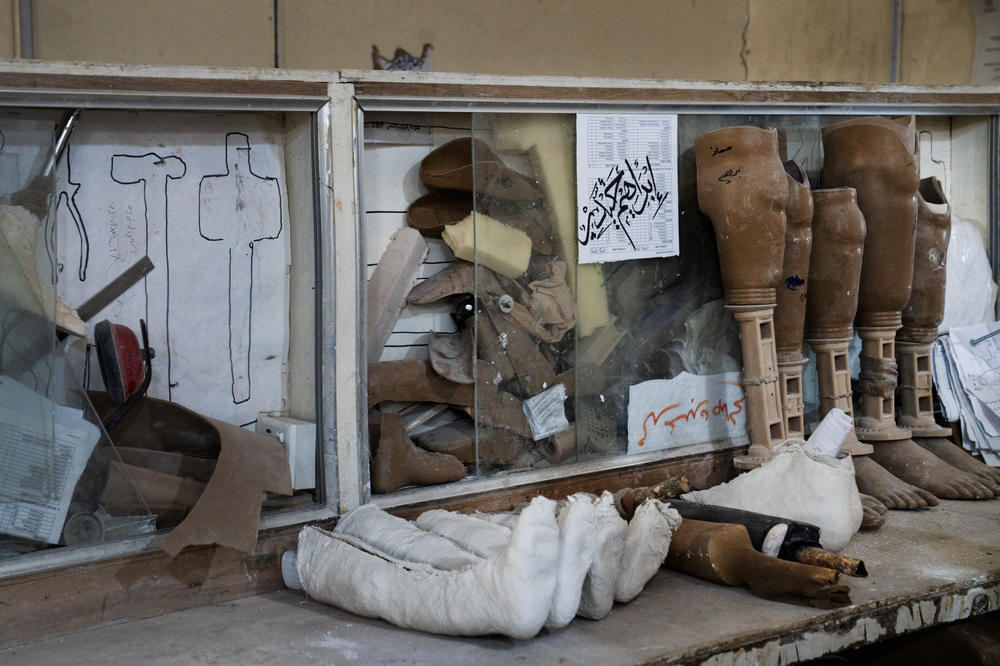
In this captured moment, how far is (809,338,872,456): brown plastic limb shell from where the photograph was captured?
11.8 ft

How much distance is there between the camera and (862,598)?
101 inches

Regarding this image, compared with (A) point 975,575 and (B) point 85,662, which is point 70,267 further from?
(A) point 975,575

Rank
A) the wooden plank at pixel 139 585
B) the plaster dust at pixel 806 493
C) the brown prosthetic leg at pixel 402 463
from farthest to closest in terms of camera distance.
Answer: the brown prosthetic leg at pixel 402 463 < the plaster dust at pixel 806 493 < the wooden plank at pixel 139 585

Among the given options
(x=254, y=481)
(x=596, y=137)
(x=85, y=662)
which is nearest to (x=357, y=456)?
(x=254, y=481)

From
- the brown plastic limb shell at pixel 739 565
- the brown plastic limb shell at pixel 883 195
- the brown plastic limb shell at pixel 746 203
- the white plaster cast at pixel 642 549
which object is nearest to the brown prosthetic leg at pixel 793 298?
the brown plastic limb shell at pixel 746 203

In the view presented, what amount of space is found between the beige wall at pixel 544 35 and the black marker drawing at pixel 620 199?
47.0 inches

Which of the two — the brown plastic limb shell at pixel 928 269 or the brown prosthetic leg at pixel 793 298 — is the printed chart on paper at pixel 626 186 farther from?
the brown plastic limb shell at pixel 928 269

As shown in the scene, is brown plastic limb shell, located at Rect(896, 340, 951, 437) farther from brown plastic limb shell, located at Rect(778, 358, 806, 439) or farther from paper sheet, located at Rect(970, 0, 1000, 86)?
paper sheet, located at Rect(970, 0, 1000, 86)

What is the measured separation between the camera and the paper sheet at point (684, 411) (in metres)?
3.42

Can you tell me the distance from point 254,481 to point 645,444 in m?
1.45

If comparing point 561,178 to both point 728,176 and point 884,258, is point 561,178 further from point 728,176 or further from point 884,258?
point 884,258

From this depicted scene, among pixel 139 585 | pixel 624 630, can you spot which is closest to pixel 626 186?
pixel 624 630

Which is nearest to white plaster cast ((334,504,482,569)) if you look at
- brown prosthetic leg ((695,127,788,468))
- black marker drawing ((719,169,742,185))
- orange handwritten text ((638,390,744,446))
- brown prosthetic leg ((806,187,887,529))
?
orange handwritten text ((638,390,744,446))

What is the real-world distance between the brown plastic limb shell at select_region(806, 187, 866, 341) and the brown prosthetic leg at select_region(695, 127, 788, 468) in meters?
0.29
